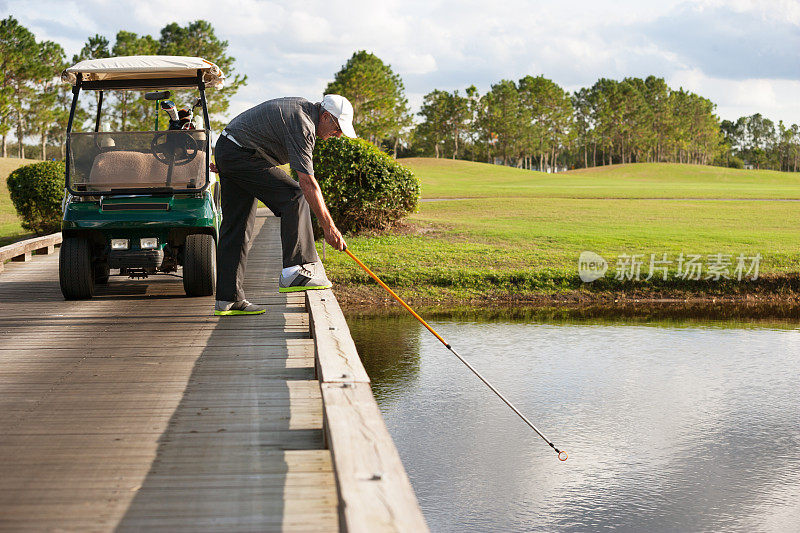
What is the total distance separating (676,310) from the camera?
13930 mm

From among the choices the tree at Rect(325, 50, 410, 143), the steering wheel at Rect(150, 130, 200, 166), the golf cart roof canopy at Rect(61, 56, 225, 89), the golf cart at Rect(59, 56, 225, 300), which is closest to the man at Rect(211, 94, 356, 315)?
the golf cart at Rect(59, 56, 225, 300)

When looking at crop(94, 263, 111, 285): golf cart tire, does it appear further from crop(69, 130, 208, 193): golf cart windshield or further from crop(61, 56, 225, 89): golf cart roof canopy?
crop(61, 56, 225, 89): golf cart roof canopy

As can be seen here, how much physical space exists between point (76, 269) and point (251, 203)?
271cm

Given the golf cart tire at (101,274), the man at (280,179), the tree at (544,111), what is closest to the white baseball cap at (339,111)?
the man at (280,179)

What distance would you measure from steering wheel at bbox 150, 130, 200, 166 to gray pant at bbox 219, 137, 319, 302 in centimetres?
194

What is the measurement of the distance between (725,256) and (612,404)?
33.8 feet

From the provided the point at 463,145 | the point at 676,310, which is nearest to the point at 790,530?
the point at 676,310

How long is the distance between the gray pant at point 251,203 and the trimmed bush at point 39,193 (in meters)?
16.5

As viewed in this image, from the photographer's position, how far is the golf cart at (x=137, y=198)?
8461mm

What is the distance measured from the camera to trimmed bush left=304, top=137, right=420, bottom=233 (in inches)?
752

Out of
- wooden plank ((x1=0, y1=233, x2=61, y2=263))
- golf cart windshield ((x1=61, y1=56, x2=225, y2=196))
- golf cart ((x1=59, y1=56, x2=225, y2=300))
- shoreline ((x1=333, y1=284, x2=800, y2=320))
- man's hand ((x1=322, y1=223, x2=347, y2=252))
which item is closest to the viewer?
man's hand ((x1=322, y1=223, x2=347, y2=252))

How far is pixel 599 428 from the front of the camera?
7.31 m

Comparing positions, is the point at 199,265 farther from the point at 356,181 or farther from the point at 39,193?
the point at 39,193

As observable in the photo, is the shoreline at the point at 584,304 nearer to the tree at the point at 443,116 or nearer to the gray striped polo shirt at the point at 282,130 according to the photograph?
the gray striped polo shirt at the point at 282,130
